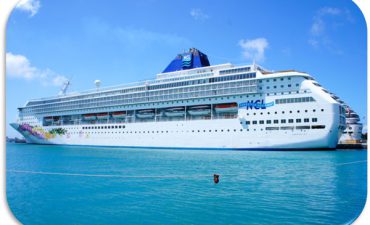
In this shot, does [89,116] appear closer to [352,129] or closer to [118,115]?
[118,115]

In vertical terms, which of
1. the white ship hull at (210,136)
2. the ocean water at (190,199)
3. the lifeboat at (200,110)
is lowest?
the ocean water at (190,199)

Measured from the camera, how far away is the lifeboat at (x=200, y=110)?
2554cm

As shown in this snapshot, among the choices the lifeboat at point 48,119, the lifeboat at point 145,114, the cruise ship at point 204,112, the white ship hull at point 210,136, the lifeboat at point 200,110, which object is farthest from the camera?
the lifeboat at point 48,119

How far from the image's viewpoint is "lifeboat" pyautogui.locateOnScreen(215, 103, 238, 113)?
79.2 feet

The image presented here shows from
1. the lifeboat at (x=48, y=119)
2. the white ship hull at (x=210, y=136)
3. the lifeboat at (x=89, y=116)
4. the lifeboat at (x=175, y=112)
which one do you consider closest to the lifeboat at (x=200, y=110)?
the lifeboat at (x=175, y=112)

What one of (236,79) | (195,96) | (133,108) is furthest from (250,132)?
(133,108)

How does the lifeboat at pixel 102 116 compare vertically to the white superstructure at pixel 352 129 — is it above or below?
above

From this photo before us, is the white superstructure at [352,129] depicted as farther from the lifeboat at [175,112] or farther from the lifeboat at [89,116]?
the lifeboat at [89,116]

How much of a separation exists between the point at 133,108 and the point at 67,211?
81.9ft

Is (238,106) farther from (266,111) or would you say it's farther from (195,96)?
(195,96)

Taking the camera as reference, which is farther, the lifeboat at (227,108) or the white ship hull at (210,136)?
the lifeboat at (227,108)

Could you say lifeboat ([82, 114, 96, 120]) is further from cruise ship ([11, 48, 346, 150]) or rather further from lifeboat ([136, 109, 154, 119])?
lifeboat ([136, 109, 154, 119])

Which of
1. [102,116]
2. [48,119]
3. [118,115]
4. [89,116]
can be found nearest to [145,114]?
[118,115]

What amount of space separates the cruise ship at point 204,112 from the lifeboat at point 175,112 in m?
0.10
